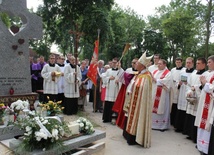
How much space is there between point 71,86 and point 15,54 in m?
2.93

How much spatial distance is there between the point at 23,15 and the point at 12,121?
113 inches

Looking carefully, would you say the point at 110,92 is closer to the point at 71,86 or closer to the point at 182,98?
the point at 71,86

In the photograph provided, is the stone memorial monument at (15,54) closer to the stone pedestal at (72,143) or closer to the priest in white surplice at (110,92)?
the stone pedestal at (72,143)

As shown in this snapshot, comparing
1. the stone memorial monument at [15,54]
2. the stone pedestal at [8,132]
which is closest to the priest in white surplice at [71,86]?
the stone memorial monument at [15,54]

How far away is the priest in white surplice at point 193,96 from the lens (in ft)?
18.6

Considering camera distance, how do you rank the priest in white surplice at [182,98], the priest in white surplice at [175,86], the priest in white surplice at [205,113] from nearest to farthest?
the priest in white surplice at [205,113] → the priest in white surplice at [182,98] → the priest in white surplice at [175,86]

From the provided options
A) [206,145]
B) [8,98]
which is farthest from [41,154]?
[206,145]

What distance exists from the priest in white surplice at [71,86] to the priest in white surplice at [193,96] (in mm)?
4047

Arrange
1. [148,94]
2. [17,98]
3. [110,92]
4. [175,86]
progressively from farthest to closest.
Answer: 1. [110,92]
2. [175,86]
3. [17,98]
4. [148,94]

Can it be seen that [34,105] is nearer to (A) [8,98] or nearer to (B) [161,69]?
(A) [8,98]

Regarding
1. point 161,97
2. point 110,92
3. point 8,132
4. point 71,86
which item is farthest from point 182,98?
point 8,132

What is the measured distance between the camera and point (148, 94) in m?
5.33

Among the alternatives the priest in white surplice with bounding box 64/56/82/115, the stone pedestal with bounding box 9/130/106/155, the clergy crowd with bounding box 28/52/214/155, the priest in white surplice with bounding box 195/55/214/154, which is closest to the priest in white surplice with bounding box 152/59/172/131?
the clergy crowd with bounding box 28/52/214/155

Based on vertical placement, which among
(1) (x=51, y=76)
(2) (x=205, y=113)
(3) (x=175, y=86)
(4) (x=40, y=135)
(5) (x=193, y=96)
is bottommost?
(4) (x=40, y=135)
